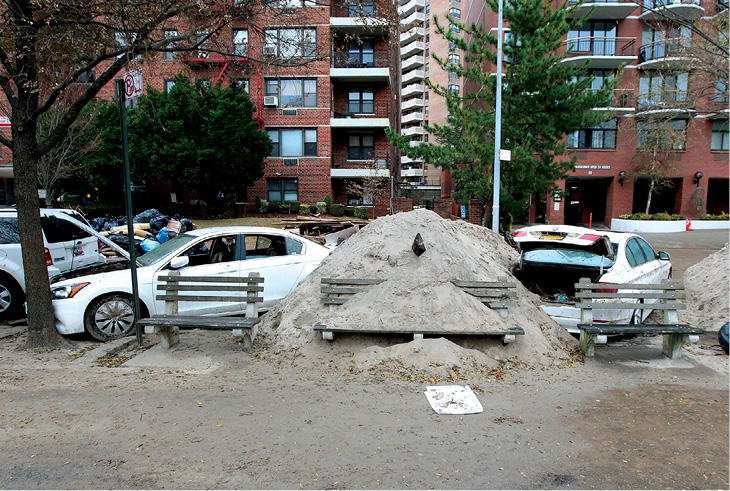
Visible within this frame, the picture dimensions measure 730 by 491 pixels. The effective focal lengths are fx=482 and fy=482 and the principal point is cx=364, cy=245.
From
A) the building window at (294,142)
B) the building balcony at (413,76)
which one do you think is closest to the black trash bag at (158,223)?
the building window at (294,142)

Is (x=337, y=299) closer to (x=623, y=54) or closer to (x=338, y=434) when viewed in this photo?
(x=338, y=434)

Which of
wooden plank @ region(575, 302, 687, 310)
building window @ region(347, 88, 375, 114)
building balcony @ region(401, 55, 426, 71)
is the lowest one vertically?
wooden plank @ region(575, 302, 687, 310)

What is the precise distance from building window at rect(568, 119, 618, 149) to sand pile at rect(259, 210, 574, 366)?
31.5m

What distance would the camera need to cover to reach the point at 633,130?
33000 millimetres

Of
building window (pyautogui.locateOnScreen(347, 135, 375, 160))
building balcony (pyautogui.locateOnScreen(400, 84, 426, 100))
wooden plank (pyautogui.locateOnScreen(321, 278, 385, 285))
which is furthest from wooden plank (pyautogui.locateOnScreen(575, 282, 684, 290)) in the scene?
building balcony (pyautogui.locateOnScreen(400, 84, 426, 100))

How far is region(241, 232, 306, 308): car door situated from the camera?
7938 mm

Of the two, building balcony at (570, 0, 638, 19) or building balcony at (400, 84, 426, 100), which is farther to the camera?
building balcony at (400, 84, 426, 100)

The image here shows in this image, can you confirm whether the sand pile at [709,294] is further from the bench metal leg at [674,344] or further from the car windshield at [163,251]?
the car windshield at [163,251]

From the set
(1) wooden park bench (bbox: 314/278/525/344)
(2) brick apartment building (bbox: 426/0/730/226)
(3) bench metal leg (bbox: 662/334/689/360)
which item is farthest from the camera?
(2) brick apartment building (bbox: 426/0/730/226)

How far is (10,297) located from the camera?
27.0 feet

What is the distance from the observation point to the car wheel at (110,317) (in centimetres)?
678

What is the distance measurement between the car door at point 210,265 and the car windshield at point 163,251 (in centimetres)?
15

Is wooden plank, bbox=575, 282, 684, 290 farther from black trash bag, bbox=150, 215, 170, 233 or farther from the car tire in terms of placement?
black trash bag, bbox=150, 215, 170, 233

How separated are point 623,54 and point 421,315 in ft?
116
